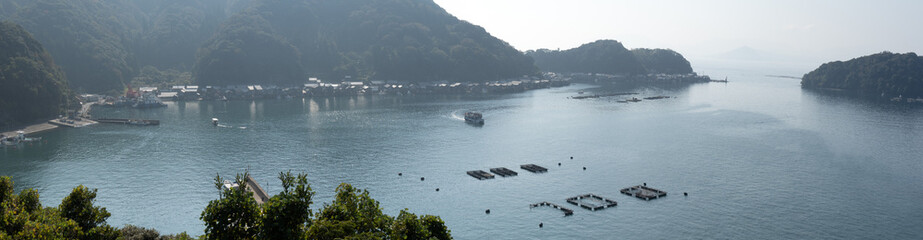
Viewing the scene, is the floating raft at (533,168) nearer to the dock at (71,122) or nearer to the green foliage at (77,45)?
the dock at (71,122)

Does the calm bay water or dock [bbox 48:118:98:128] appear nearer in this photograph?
the calm bay water

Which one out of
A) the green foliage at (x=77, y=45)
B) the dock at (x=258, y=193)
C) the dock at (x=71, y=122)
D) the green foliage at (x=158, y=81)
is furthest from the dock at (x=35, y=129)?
the green foliage at (x=158, y=81)

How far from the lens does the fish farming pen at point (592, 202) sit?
2682 inches

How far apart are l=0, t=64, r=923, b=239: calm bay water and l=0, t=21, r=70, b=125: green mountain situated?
10.9m

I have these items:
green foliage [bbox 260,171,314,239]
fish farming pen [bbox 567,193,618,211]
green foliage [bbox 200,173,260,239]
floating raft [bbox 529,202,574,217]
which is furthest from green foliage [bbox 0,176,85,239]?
fish farming pen [bbox 567,193,618,211]

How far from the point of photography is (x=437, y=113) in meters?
151

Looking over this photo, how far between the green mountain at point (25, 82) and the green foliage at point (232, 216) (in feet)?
354

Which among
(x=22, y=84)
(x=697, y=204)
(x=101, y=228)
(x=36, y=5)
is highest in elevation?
(x=36, y=5)

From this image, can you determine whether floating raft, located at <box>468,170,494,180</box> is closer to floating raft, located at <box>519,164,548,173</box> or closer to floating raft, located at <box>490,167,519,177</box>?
floating raft, located at <box>490,167,519,177</box>

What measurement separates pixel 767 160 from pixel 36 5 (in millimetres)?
209575

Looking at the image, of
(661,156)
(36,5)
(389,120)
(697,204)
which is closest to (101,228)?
(697,204)

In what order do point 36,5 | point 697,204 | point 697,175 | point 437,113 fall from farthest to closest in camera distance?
point 36,5 → point 437,113 → point 697,175 → point 697,204

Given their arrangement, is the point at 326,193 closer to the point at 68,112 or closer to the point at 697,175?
the point at 697,175

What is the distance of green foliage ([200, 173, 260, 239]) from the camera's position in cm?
3062
